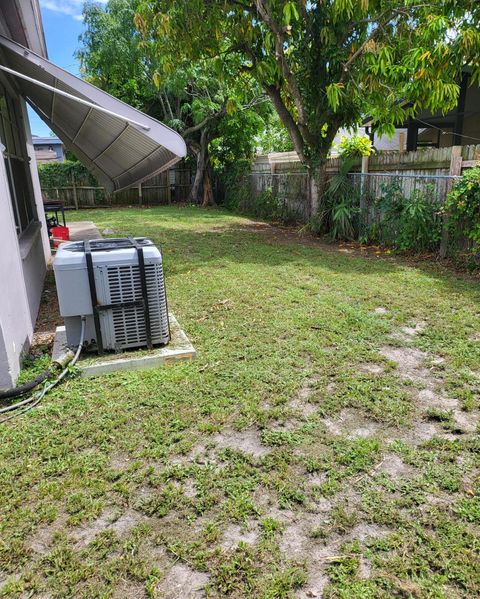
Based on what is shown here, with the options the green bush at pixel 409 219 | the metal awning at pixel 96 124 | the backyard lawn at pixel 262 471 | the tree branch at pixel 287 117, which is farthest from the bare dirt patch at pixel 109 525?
the tree branch at pixel 287 117

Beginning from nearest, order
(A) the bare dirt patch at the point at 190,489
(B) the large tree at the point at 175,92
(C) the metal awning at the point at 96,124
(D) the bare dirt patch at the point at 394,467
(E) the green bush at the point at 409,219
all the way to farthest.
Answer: (A) the bare dirt patch at the point at 190,489
(D) the bare dirt patch at the point at 394,467
(C) the metal awning at the point at 96,124
(E) the green bush at the point at 409,219
(B) the large tree at the point at 175,92

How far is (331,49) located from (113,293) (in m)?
7.69

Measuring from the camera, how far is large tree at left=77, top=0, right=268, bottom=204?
17422 mm

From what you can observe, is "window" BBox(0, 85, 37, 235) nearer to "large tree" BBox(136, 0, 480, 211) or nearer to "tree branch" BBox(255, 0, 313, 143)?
"large tree" BBox(136, 0, 480, 211)

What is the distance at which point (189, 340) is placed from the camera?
13.3 ft

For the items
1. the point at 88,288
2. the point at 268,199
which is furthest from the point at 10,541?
the point at 268,199

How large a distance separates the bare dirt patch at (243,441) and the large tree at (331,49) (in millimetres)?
6154

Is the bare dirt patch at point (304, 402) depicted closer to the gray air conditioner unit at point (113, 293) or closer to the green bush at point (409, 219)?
the gray air conditioner unit at point (113, 293)

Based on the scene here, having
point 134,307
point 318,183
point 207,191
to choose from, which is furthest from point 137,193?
point 134,307

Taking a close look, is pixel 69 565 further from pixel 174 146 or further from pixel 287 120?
pixel 287 120

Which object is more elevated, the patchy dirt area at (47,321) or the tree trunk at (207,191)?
the tree trunk at (207,191)

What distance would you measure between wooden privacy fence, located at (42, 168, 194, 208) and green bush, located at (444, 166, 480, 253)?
15201 millimetres

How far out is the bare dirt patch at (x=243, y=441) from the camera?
2.55 metres

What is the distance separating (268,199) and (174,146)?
1047cm
